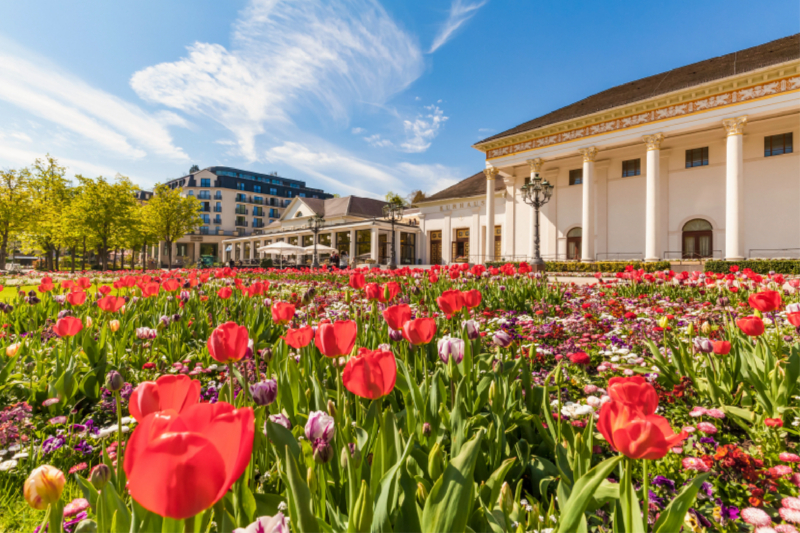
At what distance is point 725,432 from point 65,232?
3906cm

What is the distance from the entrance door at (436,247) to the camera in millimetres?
40062

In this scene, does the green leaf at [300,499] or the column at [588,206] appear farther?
the column at [588,206]

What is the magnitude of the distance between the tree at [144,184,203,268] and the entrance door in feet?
92.3

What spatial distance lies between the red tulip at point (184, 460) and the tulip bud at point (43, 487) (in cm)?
51

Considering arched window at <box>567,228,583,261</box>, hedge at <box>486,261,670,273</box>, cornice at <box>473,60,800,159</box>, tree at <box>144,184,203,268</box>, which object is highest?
cornice at <box>473,60,800,159</box>

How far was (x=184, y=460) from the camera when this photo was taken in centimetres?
56

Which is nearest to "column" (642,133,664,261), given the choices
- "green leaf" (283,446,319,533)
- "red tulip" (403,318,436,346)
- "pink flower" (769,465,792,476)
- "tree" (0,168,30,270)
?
"pink flower" (769,465,792,476)

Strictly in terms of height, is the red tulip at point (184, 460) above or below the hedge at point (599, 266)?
below

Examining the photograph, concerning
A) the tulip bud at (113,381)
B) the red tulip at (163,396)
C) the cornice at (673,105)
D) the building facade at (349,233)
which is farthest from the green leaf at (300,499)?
the building facade at (349,233)

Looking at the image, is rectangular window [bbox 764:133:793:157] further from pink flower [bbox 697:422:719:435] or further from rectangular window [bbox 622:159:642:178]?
pink flower [bbox 697:422:719:435]

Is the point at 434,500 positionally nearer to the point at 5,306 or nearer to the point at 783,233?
the point at 5,306

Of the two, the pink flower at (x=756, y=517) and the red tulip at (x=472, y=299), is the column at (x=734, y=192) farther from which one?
the pink flower at (x=756, y=517)

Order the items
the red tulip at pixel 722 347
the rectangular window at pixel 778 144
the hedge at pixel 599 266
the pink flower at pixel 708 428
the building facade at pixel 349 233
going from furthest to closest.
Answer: the building facade at pixel 349 233
the rectangular window at pixel 778 144
the hedge at pixel 599 266
the red tulip at pixel 722 347
the pink flower at pixel 708 428

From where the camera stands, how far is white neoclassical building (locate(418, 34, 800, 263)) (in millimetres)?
21047
